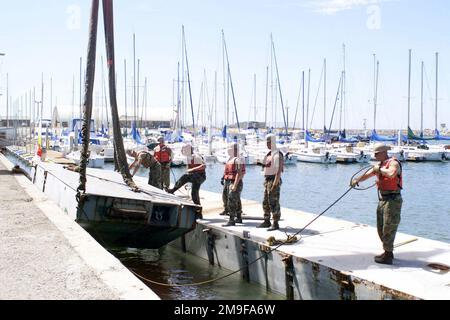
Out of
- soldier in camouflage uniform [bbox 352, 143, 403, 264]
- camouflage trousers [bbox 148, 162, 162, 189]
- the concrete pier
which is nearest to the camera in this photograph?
the concrete pier

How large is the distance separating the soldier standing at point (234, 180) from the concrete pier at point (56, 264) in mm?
3021

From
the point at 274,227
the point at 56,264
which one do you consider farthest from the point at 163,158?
the point at 56,264

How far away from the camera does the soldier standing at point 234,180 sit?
9836 millimetres

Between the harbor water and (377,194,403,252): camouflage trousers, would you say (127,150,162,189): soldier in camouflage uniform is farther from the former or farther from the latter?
(377,194,403,252): camouflage trousers

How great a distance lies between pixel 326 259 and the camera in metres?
7.48

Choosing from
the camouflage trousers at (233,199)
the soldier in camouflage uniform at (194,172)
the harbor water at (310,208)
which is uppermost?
the soldier in camouflage uniform at (194,172)

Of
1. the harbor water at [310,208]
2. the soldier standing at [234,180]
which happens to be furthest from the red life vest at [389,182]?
the soldier standing at [234,180]

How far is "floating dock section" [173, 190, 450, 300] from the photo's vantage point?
21.1 feet

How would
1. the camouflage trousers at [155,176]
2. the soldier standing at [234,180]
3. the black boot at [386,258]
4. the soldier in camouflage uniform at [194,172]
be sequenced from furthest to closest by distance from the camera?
1. the camouflage trousers at [155,176]
2. the soldier in camouflage uniform at [194,172]
3. the soldier standing at [234,180]
4. the black boot at [386,258]

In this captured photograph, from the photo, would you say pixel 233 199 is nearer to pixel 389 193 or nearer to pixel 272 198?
pixel 272 198

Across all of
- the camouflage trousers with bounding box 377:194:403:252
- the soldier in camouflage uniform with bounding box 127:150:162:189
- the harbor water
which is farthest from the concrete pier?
the camouflage trousers with bounding box 377:194:403:252

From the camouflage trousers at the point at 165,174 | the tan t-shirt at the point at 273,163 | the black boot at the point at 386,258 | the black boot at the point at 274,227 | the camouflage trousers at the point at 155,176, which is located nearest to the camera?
the black boot at the point at 386,258

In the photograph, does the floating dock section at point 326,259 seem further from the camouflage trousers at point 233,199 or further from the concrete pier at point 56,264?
the concrete pier at point 56,264

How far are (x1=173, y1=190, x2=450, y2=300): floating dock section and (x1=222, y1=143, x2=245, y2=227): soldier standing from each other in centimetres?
30
